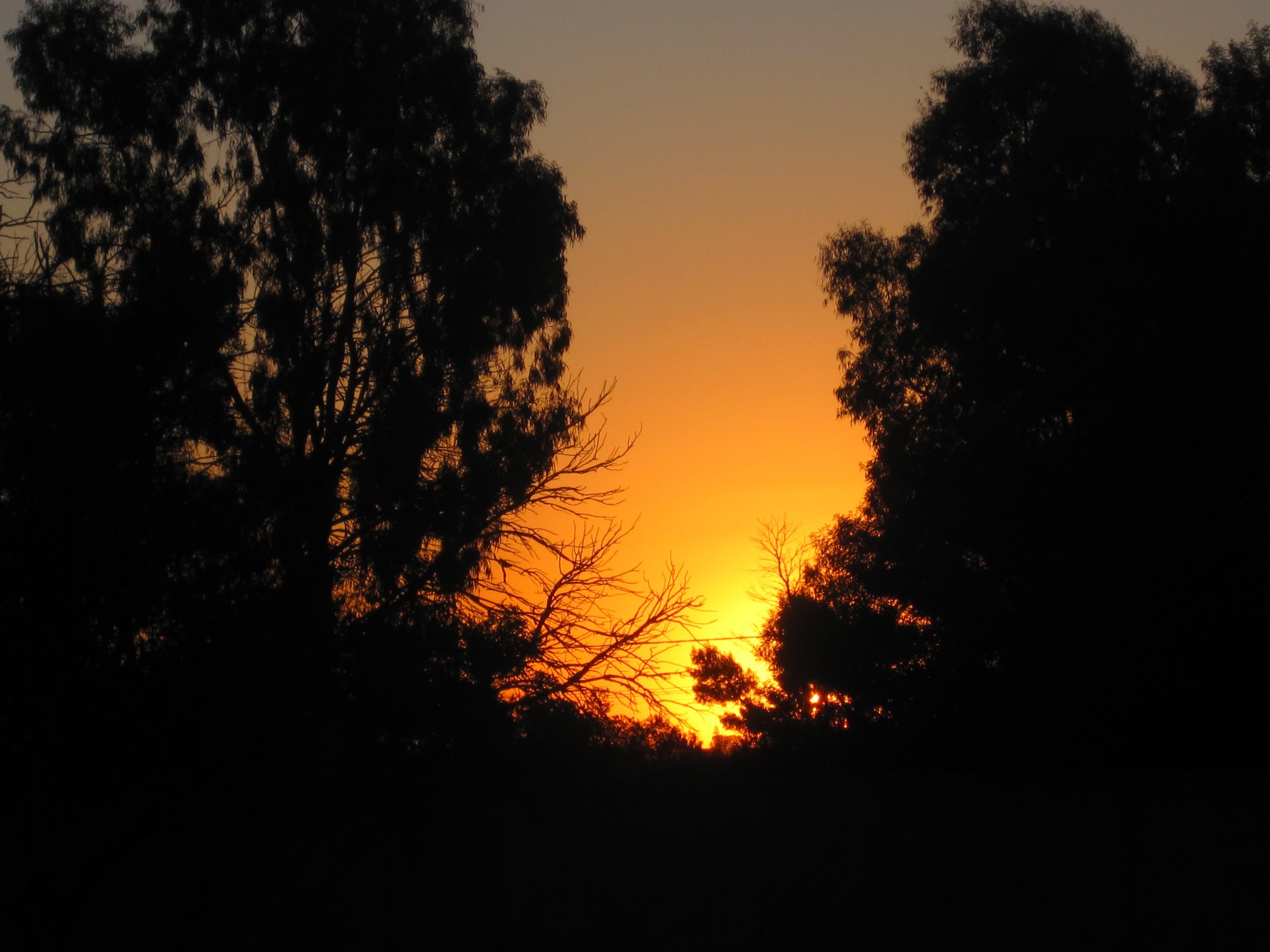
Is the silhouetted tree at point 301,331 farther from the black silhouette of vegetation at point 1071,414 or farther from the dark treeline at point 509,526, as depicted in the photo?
the black silhouette of vegetation at point 1071,414

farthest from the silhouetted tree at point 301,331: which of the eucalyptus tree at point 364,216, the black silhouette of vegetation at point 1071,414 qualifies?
the black silhouette of vegetation at point 1071,414

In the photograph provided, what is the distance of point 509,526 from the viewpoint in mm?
10695

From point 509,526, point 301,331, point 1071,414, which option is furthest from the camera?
point 1071,414

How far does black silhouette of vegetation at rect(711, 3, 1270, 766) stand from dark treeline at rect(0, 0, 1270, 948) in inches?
2.0

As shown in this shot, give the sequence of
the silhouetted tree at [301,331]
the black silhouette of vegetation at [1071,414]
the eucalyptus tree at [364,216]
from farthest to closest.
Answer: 1. the black silhouette of vegetation at [1071,414]
2. the eucalyptus tree at [364,216]
3. the silhouetted tree at [301,331]

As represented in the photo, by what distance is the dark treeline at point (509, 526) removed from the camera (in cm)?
534

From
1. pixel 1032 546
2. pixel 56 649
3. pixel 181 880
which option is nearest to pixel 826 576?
pixel 1032 546

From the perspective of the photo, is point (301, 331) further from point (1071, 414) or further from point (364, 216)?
point (1071, 414)

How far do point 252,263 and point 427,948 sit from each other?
26.9ft

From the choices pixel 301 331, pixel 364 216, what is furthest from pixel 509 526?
pixel 364 216

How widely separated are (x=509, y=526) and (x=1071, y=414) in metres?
6.82

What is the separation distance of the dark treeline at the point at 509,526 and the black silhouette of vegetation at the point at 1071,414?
0.05 m

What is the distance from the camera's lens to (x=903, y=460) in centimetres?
1461

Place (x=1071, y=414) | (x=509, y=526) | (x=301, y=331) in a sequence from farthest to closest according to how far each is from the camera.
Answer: (x=1071, y=414), (x=301, y=331), (x=509, y=526)
